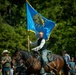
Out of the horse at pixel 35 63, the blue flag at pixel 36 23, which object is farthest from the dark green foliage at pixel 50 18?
the horse at pixel 35 63

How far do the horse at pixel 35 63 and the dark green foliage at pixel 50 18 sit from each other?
14.6 meters

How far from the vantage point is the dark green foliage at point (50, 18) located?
123 feet

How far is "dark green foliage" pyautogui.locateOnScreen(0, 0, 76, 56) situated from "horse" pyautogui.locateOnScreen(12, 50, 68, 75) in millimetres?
14606

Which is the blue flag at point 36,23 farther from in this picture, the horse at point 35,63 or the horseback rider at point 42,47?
the horseback rider at point 42,47

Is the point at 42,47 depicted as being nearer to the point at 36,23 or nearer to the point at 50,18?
the point at 36,23

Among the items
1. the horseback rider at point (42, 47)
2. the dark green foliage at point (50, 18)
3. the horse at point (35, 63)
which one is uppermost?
the dark green foliage at point (50, 18)

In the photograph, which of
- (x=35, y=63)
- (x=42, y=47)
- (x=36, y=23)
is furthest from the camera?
(x=36, y=23)

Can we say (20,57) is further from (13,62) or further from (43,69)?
(43,69)

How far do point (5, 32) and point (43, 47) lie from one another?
16.5 m

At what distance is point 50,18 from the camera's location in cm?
4119

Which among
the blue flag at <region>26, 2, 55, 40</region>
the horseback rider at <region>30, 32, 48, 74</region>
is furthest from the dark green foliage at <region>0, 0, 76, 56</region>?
the horseback rider at <region>30, 32, 48, 74</region>

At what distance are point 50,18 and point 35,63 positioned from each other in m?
20.3

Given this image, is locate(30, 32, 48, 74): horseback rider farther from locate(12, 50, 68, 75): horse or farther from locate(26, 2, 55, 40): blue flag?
locate(26, 2, 55, 40): blue flag

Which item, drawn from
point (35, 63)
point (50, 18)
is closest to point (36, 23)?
point (35, 63)
